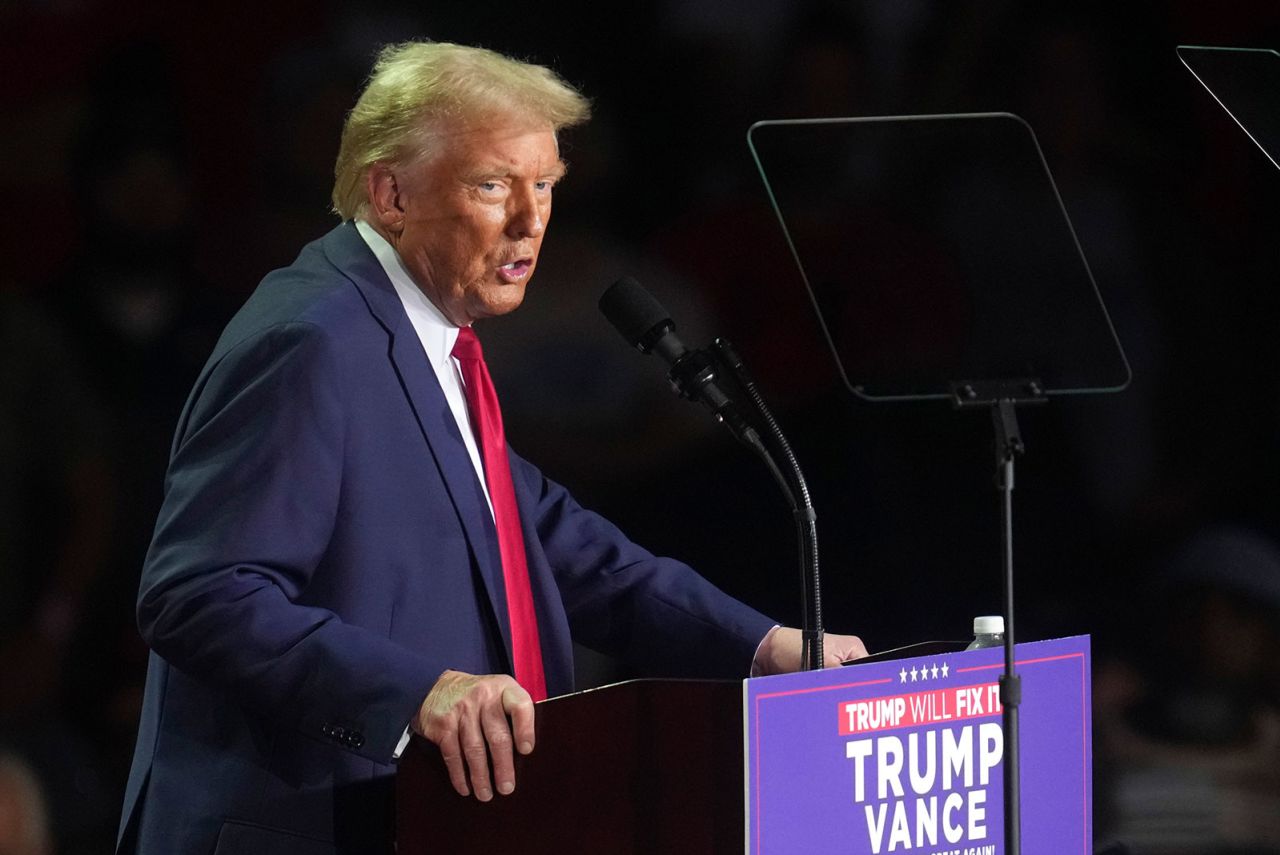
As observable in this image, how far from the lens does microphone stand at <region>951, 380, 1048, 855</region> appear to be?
4.95 ft

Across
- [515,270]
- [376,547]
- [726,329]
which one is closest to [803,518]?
[376,547]

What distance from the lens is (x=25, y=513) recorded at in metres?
2.57

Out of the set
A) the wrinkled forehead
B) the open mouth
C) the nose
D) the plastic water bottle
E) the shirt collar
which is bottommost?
the plastic water bottle

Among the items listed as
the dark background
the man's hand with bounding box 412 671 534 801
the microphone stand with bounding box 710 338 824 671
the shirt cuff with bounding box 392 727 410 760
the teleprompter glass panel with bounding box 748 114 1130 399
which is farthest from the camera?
the teleprompter glass panel with bounding box 748 114 1130 399

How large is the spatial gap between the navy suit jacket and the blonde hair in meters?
0.14

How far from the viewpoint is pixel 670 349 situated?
1.78 metres

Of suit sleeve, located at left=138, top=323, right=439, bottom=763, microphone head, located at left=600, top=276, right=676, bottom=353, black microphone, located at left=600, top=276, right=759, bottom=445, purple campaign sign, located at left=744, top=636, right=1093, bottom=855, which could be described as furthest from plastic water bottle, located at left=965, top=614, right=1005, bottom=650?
suit sleeve, located at left=138, top=323, right=439, bottom=763

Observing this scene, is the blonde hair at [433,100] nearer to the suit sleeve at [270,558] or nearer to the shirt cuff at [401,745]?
the suit sleeve at [270,558]

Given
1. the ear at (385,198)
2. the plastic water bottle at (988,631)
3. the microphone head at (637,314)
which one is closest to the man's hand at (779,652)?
the plastic water bottle at (988,631)

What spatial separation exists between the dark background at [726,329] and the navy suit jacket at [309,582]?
0.75 meters

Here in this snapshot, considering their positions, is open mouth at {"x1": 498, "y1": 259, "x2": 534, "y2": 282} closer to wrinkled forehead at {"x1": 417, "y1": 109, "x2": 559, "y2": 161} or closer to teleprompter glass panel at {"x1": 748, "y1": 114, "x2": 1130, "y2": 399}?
wrinkled forehead at {"x1": 417, "y1": 109, "x2": 559, "y2": 161}

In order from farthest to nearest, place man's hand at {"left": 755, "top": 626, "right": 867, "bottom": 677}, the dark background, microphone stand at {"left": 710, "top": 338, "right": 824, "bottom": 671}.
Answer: the dark background
man's hand at {"left": 755, "top": 626, "right": 867, "bottom": 677}
microphone stand at {"left": 710, "top": 338, "right": 824, "bottom": 671}

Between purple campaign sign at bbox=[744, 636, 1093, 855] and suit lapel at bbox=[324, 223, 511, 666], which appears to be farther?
suit lapel at bbox=[324, 223, 511, 666]

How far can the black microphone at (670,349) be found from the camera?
174 centimetres
